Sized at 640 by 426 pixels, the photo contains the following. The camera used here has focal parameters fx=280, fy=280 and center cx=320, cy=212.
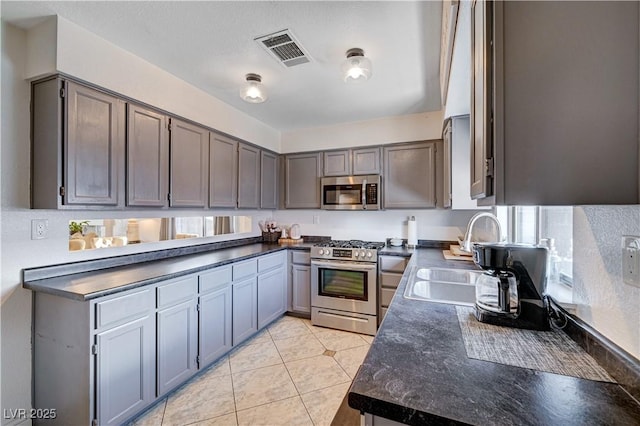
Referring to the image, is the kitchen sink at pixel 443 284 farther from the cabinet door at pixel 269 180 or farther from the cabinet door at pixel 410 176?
the cabinet door at pixel 269 180

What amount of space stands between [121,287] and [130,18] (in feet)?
5.36

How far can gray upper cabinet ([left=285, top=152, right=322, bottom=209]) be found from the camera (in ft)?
12.5

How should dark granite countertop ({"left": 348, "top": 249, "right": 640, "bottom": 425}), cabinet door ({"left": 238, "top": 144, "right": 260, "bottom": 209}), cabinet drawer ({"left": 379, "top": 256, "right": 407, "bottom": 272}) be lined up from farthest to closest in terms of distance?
cabinet door ({"left": 238, "top": 144, "right": 260, "bottom": 209}), cabinet drawer ({"left": 379, "top": 256, "right": 407, "bottom": 272}), dark granite countertop ({"left": 348, "top": 249, "right": 640, "bottom": 425})

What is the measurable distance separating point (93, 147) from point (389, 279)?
110 inches

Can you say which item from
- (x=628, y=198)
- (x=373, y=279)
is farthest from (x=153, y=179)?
(x=628, y=198)

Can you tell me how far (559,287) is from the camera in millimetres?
1261

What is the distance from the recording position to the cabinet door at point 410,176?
3252 millimetres

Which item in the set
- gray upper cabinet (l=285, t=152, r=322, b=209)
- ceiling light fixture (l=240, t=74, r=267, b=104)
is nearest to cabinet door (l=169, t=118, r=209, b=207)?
ceiling light fixture (l=240, t=74, r=267, b=104)

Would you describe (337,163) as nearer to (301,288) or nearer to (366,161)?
(366,161)

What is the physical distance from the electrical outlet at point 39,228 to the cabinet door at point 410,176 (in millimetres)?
3050

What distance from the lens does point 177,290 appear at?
2033 millimetres

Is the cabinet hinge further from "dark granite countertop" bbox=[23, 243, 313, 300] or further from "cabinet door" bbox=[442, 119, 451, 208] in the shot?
"cabinet door" bbox=[442, 119, 451, 208]

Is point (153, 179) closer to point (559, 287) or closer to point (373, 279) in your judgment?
point (373, 279)

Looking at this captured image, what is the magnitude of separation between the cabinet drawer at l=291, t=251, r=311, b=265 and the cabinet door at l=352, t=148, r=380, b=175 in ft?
3.94
